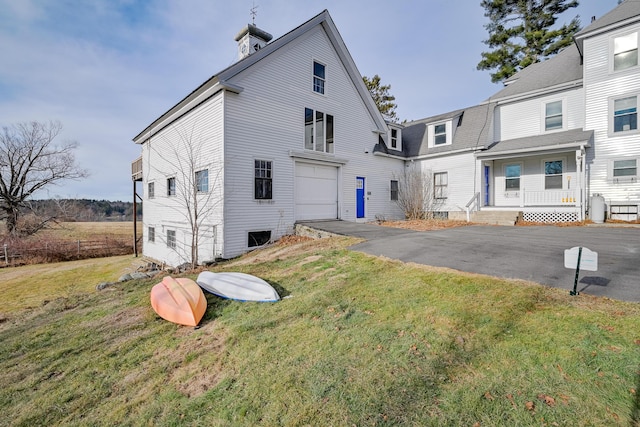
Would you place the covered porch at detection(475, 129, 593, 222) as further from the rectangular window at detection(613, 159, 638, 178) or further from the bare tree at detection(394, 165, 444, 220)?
the bare tree at detection(394, 165, 444, 220)

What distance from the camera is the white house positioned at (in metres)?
9.56

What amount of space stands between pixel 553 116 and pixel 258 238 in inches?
607

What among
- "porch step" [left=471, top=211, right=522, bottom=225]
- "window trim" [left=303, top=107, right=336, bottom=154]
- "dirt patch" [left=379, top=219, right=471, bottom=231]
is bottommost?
"dirt patch" [left=379, top=219, right=471, bottom=231]

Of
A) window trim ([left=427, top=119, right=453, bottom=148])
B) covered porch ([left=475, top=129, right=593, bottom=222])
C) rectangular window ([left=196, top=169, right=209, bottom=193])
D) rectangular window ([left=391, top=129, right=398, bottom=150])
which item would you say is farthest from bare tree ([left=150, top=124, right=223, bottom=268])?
covered porch ([left=475, top=129, right=593, bottom=222])

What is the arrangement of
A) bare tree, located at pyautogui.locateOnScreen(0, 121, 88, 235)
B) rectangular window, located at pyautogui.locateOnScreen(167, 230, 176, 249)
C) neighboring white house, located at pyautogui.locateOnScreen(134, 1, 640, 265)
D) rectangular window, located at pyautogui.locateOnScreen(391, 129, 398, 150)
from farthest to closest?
bare tree, located at pyautogui.locateOnScreen(0, 121, 88, 235)
rectangular window, located at pyautogui.locateOnScreen(391, 129, 398, 150)
rectangular window, located at pyautogui.locateOnScreen(167, 230, 176, 249)
neighboring white house, located at pyautogui.locateOnScreen(134, 1, 640, 265)

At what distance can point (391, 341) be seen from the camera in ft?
10.6

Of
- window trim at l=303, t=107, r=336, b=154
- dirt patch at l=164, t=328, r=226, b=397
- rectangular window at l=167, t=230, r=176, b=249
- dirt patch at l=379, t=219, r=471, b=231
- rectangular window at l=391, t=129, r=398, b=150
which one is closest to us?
dirt patch at l=164, t=328, r=226, b=397

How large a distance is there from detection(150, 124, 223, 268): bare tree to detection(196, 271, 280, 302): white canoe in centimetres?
365

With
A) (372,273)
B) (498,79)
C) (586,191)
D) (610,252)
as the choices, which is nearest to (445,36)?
(586,191)

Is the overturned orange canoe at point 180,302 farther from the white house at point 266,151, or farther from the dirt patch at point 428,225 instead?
the dirt patch at point 428,225

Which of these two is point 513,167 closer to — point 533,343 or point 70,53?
point 533,343

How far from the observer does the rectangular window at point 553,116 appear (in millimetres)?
13445

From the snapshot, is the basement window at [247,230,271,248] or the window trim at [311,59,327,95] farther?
the window trim at [311,59,327,95]

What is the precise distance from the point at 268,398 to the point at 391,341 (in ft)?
4.90
